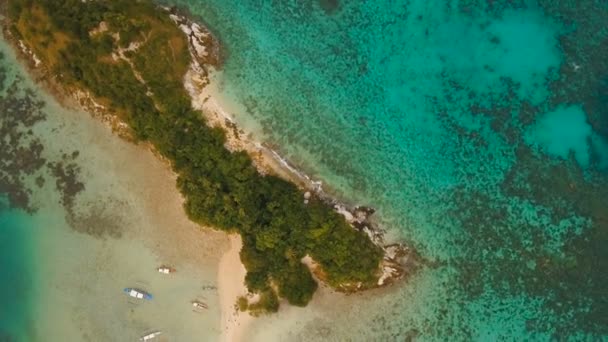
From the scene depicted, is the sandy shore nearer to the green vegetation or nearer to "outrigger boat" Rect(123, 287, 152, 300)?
the green vegetation

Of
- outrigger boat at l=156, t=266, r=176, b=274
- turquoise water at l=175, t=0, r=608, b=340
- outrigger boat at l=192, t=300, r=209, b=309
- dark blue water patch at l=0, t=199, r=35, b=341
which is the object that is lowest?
dark blue water patch at l=0, t=199, r=35, b=341

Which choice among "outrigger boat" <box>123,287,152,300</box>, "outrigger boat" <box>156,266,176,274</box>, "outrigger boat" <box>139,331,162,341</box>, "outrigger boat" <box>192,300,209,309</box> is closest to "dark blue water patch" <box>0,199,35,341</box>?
"outrigger boat" <box>123,287,152,300</box>

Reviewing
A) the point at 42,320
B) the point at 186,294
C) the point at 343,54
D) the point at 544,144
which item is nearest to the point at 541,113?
the point at 544,144

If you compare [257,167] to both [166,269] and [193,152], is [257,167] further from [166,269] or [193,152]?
[166,269]

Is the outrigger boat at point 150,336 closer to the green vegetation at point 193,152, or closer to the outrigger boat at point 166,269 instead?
the outrigger boat at point 166,269

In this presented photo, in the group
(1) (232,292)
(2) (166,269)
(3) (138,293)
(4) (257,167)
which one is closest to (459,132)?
(4) (257,167)

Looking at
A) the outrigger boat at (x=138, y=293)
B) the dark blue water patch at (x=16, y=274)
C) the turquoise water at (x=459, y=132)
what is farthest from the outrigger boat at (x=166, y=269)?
the turquoise water at (x=459, y=132)
